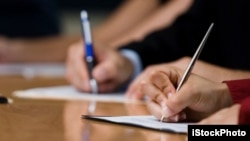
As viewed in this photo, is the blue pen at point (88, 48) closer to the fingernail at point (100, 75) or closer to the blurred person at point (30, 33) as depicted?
the fingernail at point (100, 75)

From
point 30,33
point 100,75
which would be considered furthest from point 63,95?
point 30,33

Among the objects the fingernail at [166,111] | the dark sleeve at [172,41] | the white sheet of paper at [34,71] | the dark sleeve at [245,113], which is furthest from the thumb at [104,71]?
the dark sleeve at [245,113]

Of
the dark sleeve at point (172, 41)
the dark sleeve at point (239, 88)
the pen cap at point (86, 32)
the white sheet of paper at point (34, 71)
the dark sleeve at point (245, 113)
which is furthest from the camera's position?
the white sheet of paper at point (34, 71)

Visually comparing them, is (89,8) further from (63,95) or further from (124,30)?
(63,95)

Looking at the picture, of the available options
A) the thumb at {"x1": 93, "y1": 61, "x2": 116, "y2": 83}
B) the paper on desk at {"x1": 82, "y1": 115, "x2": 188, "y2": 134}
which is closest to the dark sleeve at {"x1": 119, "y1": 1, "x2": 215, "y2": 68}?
the thumb at {"x1": 93, "y1": 61, "x2": 116, "y2": 83}

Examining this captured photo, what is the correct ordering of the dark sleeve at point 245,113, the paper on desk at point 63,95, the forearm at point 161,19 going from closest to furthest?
the dark sleeve at point 245,113 < the paper on desk at point 63,95 < the forearm at point 161,19

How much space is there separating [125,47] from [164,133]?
0.87 meters

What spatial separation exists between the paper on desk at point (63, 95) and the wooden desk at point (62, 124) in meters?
0.07

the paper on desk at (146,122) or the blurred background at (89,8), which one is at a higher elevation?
the blurred background at (89,8)

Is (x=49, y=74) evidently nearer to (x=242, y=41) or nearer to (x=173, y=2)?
(x=173, y=2)

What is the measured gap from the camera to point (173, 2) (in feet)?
7.37

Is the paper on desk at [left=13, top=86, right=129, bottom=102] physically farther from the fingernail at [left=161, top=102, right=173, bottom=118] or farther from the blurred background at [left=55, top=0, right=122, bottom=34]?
the blurred background at [left=55, top=0, right=122, bottom=34]

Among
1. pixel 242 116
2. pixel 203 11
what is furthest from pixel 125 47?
pixel 242 116

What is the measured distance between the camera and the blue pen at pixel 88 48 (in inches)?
59.5
